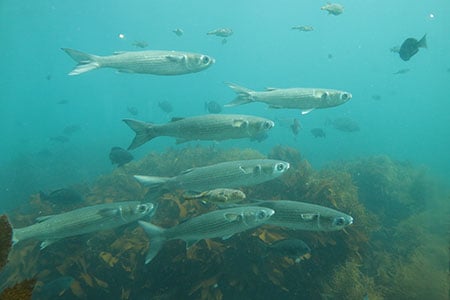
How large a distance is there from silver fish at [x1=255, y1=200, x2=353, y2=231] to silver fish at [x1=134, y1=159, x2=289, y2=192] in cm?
77

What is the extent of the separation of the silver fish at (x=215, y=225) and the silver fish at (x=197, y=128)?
79.9 inches

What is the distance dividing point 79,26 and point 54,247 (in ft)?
255

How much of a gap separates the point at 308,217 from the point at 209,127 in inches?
102

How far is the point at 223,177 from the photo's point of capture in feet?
18.6

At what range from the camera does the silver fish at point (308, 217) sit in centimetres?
487

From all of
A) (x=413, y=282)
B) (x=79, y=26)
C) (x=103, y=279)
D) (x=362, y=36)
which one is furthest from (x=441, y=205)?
(x=362, y=36)

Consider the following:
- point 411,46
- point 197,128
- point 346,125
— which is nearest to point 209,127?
point 197,128

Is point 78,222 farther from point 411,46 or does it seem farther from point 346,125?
point 346,125

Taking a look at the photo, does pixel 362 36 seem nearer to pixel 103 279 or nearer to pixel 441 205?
pixel 441 205

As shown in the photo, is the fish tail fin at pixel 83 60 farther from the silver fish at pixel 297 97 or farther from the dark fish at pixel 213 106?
the dark fish at pixel 213 106

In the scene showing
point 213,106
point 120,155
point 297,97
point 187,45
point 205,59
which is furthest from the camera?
point 187,45

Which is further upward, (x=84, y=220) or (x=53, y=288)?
(x=84, y=220)

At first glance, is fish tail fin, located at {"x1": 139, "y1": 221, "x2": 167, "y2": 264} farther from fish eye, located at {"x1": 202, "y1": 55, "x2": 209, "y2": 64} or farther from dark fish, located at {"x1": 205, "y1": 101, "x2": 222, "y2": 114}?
dark fish, located at {"x1": 205, "y1": 101, "x2": 222, "y2": 114}

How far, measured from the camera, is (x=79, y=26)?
72375 mm
